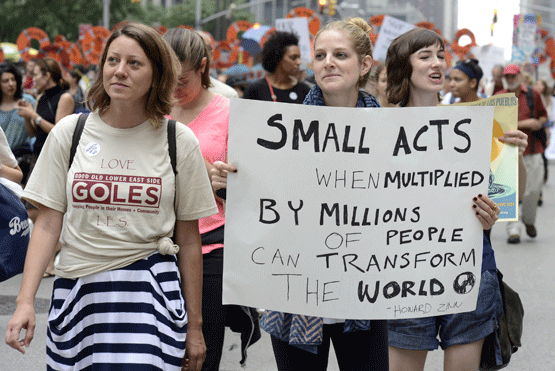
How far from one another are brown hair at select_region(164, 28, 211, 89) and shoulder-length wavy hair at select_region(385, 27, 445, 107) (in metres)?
0.85

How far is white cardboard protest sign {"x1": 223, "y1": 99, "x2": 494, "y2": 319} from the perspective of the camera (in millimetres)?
2781

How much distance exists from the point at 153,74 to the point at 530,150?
7.97 metres

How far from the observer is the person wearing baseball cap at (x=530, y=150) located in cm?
973

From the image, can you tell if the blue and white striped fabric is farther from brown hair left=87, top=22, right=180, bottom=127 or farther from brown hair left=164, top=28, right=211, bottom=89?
brown hair left=164, top=28, right=211, bottom=89

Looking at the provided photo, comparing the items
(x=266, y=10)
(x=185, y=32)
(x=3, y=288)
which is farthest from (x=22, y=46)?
(x=266, y=10)

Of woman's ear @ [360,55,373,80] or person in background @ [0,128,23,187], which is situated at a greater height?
woman's ear @ [360,55,373,80]

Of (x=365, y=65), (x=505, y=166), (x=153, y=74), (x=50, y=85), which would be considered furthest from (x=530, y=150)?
(x=153, y=74)

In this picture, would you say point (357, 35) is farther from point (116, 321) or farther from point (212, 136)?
point (116, 321)

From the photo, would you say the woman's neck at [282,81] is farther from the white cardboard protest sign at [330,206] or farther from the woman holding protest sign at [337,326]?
the white cardboard protest sign at [330,206]

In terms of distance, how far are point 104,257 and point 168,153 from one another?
16.2 inches

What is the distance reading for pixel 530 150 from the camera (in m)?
9.87

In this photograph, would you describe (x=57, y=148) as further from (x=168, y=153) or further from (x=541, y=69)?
(x=541, y=69)

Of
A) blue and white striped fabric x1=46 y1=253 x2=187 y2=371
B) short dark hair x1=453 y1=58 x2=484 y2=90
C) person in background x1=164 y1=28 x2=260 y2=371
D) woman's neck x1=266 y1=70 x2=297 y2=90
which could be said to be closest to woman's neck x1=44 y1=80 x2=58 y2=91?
woman's neck x1=266 y1=70 x2=297 y2=90

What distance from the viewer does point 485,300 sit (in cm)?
323
